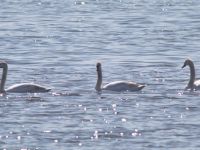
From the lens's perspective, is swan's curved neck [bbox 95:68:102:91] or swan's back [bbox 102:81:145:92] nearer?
swan's back [bbox 102:81:145:92]

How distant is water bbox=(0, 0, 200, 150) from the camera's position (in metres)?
19.6

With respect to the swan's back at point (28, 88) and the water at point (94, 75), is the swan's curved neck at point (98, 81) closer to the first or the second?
the water at point (94, 75)

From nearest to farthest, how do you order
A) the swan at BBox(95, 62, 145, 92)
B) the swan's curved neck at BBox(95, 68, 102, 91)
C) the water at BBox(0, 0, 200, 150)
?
1. the water at BBox(0, 0, 200, 150)
2. the swan at BBox(95, 62, 145, 92)
3. the swan's curved neck at BBox(95, 68, 102, 91)

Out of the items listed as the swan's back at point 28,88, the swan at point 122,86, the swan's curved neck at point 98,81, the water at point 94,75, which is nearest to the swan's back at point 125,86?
the swan at point 122,86

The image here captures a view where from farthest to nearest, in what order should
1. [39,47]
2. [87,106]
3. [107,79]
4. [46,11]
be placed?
1. [46,11]
2. [39,47]
3. [107,79]
4. [87,106]

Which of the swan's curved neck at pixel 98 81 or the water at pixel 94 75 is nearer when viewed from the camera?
the water at pixel 94 75

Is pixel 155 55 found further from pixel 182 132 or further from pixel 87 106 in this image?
pixel 182 132

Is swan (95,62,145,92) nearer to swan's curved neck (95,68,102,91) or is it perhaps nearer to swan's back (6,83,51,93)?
swan's curved neck (95,68,102,91)

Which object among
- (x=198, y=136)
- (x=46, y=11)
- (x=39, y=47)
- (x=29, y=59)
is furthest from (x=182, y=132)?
(x=46, y=11)

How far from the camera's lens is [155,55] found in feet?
105

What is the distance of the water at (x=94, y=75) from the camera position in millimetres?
19594

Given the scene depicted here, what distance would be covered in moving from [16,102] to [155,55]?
938 cm

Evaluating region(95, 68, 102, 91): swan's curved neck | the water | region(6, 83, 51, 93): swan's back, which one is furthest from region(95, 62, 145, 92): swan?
region(6, 83, 51, 93): swan's back

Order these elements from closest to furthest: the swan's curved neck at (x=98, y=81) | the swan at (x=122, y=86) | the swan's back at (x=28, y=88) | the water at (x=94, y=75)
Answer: the water at (x=94, y=75) → the swan's back at (x=28, y=88) → the swan at (x=122, y=86) → the swan's curved neck at (x=98, y=81)
